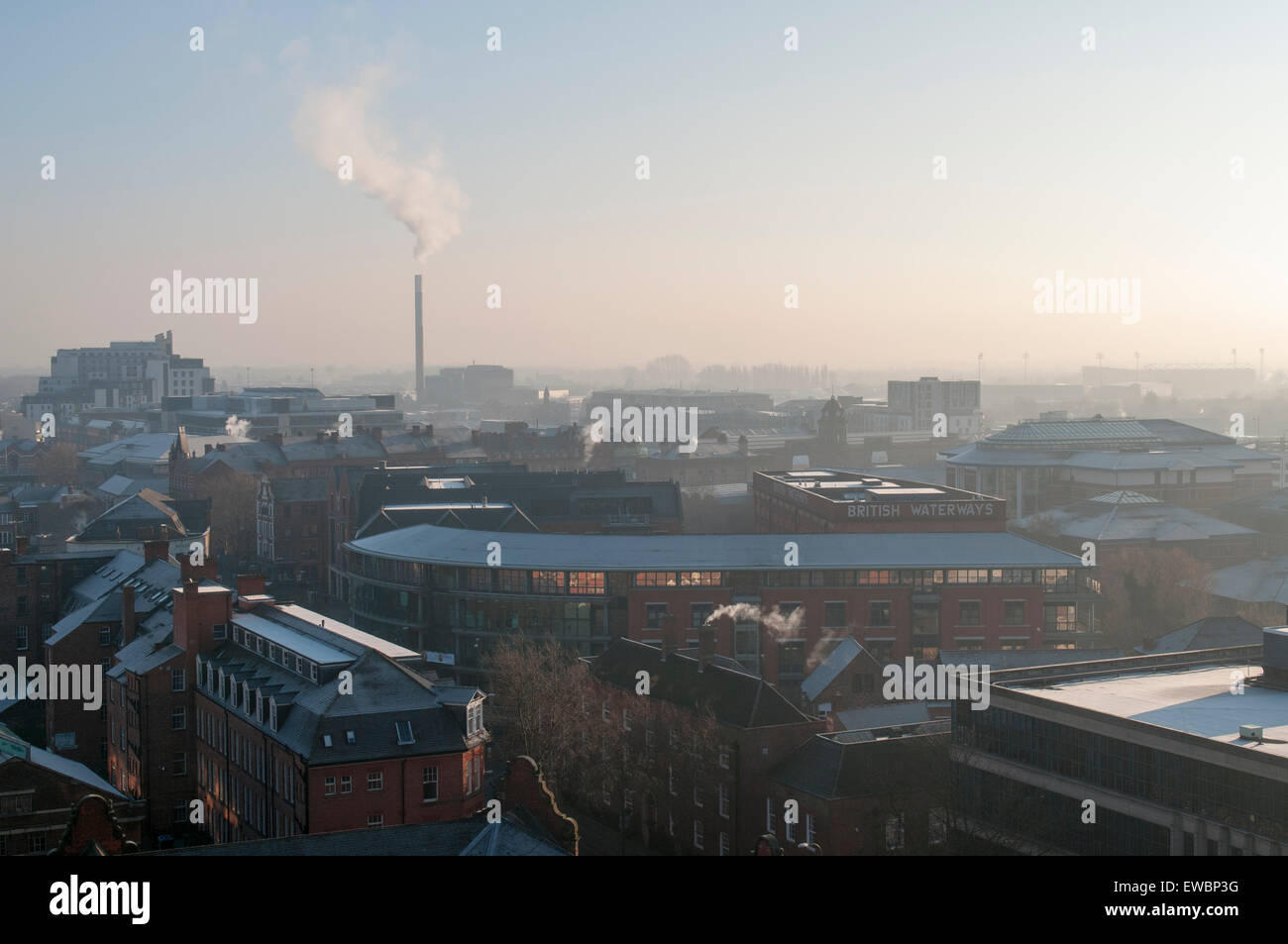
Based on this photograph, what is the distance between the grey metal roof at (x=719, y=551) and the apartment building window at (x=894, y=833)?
78.1 ft

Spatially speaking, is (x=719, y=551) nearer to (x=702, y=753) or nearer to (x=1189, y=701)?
(x=702, y=753)

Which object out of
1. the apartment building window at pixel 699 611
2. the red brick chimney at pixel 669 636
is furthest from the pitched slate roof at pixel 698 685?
the apartment building window at pixel 699 611

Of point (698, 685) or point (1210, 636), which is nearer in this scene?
point (698, 685)

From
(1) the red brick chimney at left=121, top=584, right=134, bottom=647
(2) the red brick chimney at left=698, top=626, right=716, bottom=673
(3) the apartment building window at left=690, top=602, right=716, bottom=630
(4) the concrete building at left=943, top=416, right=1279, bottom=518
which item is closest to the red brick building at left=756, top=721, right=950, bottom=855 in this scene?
(2) the red brick chimney at left=698, top=626, right=716, bottom=673

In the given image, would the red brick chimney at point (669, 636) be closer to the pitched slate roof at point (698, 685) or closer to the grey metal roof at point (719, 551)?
the pitched slate roof at point (698, 685)

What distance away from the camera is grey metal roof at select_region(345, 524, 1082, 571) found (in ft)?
192

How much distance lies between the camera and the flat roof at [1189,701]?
29906 mm

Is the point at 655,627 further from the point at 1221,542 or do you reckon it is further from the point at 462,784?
the point at 1221,542

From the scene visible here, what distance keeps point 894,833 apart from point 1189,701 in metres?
8.29

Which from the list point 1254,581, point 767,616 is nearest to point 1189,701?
point 767,616

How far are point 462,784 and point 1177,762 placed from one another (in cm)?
1800

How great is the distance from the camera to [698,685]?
41562 millimetres
